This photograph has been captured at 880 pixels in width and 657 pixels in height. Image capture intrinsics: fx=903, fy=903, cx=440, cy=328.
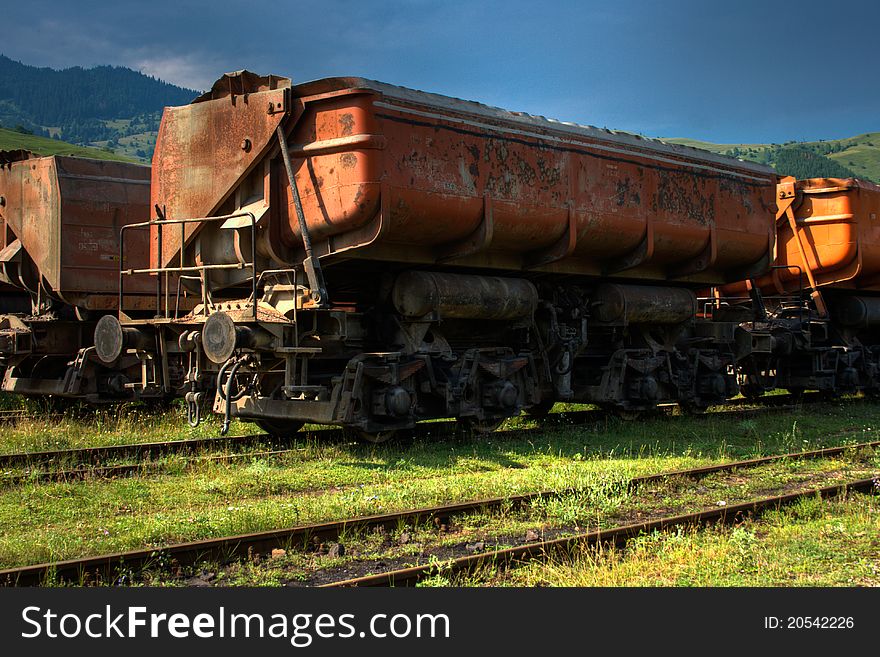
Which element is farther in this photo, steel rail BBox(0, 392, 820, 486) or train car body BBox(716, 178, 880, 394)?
train car body BBox(716, 178, 880, 394)

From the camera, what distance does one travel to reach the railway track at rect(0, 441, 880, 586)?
5340 millimetres

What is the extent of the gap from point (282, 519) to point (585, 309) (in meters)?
7.55

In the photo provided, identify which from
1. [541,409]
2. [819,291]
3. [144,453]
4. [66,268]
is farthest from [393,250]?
[819,291]

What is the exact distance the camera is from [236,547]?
6141mm

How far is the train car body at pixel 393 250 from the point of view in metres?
9.87

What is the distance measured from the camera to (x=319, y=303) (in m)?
9.90

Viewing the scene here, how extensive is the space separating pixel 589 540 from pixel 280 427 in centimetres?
591

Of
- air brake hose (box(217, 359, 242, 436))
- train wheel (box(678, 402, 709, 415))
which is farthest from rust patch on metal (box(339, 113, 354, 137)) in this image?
train wheel (box(678, 402, 709, 415))

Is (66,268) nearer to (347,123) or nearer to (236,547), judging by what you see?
(347,123)

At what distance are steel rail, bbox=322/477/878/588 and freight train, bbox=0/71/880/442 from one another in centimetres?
409

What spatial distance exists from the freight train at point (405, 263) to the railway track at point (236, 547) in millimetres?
2963

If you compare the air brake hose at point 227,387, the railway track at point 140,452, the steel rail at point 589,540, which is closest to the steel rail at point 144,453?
the railway track at point 140,452

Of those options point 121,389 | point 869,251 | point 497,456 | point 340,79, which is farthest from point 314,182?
point 869,251

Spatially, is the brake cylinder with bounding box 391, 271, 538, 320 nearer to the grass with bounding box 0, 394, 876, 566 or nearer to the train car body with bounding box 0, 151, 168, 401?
the grass with bounding box 0, 394, 876, 566
